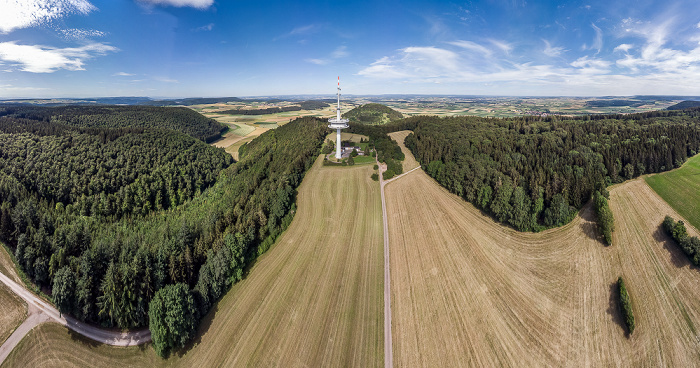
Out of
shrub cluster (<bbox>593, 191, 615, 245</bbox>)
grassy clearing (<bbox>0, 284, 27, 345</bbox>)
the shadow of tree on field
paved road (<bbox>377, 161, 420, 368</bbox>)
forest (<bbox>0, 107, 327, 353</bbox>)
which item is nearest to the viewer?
paved road (<bbox>377, 161, 420, 368</bbox>)

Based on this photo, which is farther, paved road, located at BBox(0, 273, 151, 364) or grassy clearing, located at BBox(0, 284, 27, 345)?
grassy clearing, located at BBox(0, 284, 27, 345)

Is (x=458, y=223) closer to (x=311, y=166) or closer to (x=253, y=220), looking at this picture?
(x=253, y=220)

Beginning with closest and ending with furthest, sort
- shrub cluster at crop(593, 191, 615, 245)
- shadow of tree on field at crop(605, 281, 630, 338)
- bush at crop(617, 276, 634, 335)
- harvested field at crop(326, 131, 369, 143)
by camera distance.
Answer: bush at crop(617, 276, 634, 335) < shadow of tree on field at crop(605, 281, 630, 338) < shrub cluster at crop(593, 191, 615, 245) < harvested field at crop(326, 131, 369, 143)

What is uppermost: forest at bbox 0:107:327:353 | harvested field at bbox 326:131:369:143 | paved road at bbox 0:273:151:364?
harvested field at bbox 326:131:369:143

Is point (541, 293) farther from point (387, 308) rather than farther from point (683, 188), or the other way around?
point (683, 188)

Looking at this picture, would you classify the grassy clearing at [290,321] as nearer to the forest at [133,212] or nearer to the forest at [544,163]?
the forest at [133,212]

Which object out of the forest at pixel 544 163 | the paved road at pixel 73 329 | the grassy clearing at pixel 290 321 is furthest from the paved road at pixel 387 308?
the paved road at pixel 73 329

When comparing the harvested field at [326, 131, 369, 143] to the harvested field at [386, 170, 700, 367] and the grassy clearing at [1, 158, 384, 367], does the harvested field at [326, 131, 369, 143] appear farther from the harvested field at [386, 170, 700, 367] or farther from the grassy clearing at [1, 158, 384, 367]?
the grassy clearing at [1, 158, 384, 367]

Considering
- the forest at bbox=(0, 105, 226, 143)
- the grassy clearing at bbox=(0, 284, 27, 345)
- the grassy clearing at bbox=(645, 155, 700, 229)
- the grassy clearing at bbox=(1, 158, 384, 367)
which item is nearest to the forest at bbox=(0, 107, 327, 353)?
the grassy clearing at bbox=(0, 284, 27, 345)

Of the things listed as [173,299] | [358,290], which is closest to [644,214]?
[358,290]
